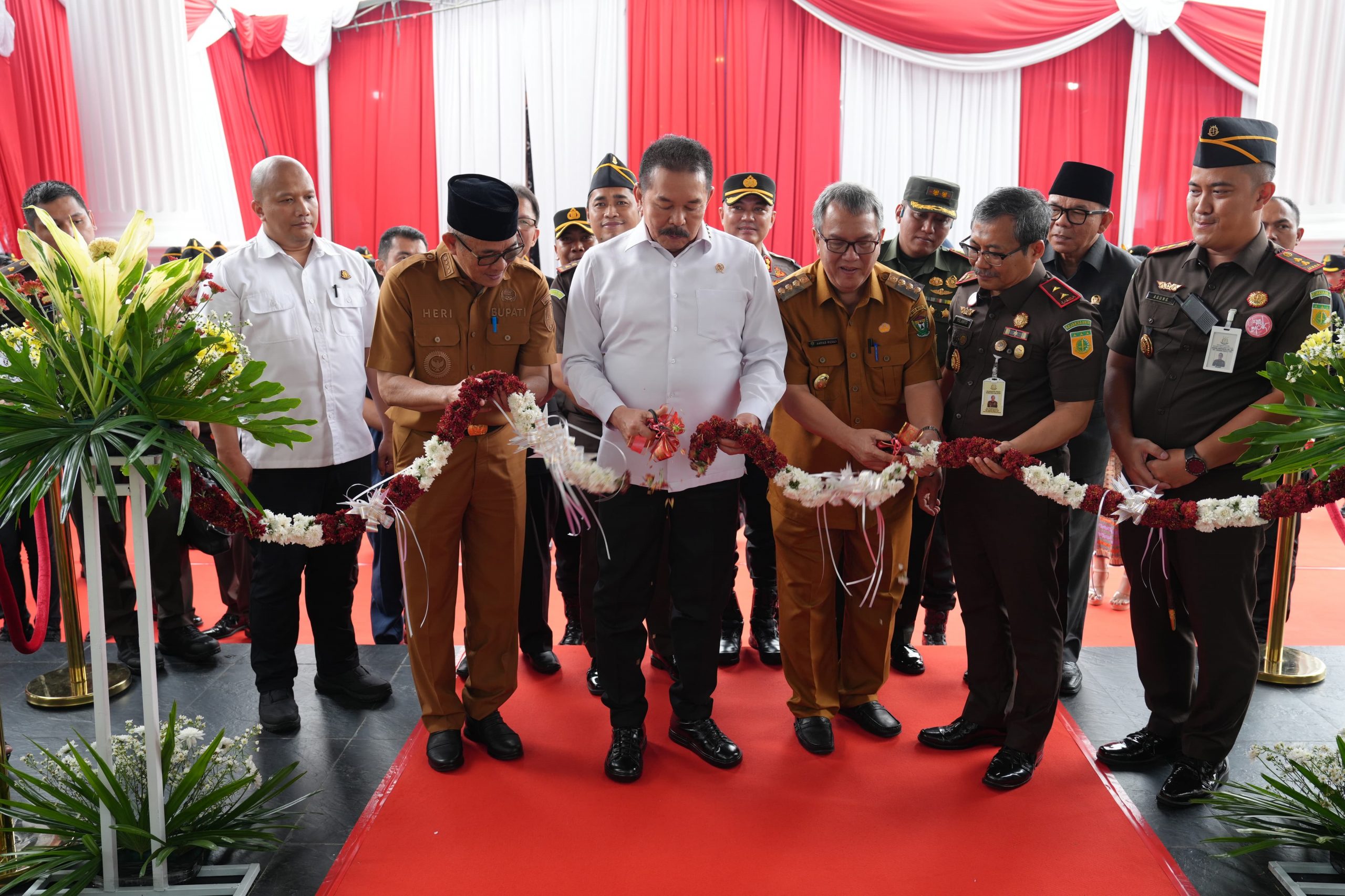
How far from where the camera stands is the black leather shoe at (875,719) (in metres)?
3.05

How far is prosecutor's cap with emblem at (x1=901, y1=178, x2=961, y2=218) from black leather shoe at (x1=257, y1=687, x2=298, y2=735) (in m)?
2.95

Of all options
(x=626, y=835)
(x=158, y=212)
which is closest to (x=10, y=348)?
(x=626, y=835)

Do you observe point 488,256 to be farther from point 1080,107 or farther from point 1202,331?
point 1080,107

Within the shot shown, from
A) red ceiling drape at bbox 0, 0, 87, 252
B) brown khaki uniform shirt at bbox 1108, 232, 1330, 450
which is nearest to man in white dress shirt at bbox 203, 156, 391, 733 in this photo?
brown khaki uniform shirt at bbox 1108, 232, 1330, 450

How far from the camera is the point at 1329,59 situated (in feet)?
19.2

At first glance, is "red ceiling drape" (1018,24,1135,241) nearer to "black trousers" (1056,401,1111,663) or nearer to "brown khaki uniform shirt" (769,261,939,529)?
"black trousers" (1056,401,1111,663)

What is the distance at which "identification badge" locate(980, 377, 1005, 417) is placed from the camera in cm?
276

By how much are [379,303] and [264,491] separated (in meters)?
0.79

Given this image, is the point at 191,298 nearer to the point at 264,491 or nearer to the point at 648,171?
the point at 264,491

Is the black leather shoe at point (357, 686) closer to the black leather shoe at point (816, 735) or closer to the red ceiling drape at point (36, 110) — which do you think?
the black leather shoe at point (816, 735)

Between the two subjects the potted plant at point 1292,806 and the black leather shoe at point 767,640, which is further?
the black leather shoe at point 767,640

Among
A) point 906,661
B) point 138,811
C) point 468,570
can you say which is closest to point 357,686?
point 468,570

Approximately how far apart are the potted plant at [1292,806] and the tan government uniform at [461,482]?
2101 mm

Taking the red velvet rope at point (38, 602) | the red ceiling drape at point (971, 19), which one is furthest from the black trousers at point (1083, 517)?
the red ceiling drape at point (971, 19)
